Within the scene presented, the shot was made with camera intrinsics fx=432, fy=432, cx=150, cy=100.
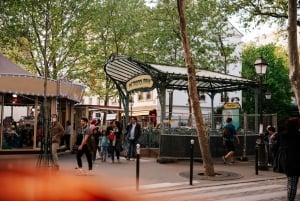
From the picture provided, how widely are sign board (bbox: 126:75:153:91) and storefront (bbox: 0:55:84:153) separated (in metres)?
3.09

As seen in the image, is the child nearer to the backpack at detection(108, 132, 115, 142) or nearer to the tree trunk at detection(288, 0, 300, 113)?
the backpack at detection(108, 132, 115, 142)

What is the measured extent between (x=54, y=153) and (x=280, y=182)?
22.2 ft

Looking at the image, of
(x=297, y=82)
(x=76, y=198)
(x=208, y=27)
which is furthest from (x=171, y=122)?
(x=208, y=27)

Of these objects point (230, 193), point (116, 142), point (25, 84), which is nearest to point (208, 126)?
point (116, 142)

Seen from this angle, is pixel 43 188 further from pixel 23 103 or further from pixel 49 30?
pixel 49 30

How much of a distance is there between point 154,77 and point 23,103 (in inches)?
272

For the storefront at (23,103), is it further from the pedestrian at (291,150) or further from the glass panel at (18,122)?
the pedestrian at (291,150)

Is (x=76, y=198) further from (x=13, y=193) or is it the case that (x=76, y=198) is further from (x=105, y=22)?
(x=105, y=22)

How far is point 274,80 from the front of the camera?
4872 cm

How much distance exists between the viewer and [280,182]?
1250cm

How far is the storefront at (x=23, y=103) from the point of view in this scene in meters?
19.3

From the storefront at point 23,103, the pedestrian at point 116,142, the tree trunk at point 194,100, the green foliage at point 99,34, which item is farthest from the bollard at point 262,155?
the green foliage at point 99,34

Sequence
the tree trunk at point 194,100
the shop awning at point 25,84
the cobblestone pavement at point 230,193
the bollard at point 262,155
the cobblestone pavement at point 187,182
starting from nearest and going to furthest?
1. the cobblestone pavement at point 230,193
2. the cobblestone pavement at point 187,182
3. the tree trunk at point 194,100
4. the bollard at point 262,155
5. the shop awning at point 25,84

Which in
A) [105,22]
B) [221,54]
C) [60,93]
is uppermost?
[105,22]
